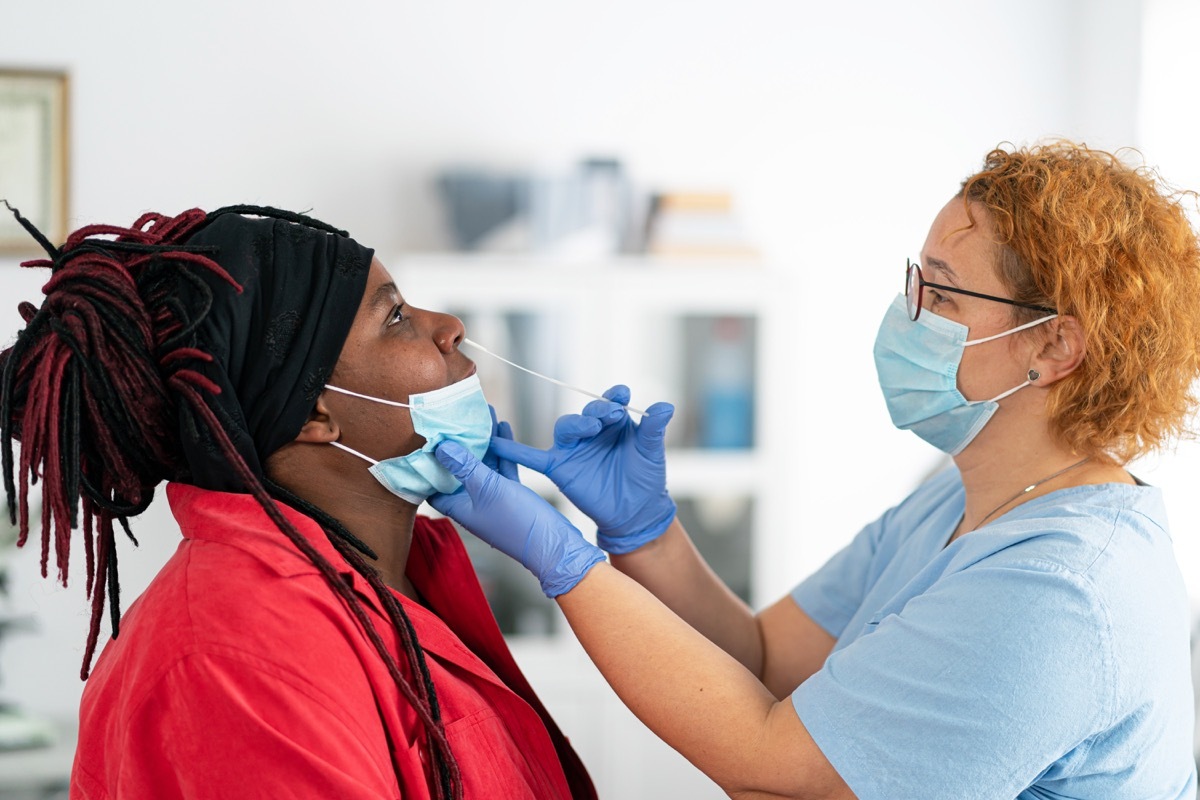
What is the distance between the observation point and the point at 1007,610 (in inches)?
41.0

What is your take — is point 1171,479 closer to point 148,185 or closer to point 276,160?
point 276,160

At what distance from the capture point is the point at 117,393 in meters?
0.98

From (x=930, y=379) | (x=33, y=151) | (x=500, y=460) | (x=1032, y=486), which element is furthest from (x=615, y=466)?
(x=33, y=151)

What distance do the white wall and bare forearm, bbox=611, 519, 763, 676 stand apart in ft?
4.05

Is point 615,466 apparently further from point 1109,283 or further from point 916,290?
point 1109,283

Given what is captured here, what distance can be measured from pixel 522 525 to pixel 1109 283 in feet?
2.40

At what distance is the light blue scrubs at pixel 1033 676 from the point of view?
1.02 metres

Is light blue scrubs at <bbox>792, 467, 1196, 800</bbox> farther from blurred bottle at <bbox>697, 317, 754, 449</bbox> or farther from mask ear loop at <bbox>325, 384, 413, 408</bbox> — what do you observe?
blurred bottle at <bbox>697, 317, 754, 449</bbox>

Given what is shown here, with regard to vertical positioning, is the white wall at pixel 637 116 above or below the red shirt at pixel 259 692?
above

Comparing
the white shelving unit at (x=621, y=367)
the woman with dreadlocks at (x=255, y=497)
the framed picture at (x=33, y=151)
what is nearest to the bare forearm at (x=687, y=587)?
the woman with dreadlocks at (x=255, y=497)

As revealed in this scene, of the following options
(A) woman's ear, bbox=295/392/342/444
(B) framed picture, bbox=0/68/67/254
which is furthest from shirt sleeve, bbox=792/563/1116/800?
(B) framed picture, bbox=0/68/67/254

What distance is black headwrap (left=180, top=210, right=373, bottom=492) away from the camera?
39.9 inches

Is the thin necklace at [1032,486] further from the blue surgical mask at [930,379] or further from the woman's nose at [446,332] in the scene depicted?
the woman's nose at [446,332]

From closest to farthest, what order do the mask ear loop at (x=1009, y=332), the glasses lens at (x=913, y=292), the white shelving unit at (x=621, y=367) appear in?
the mask ear loop at (x=1009, y=332)
the glasses lens at (x=913, y=292)
the white shelving unit at (x=621, y=367)
